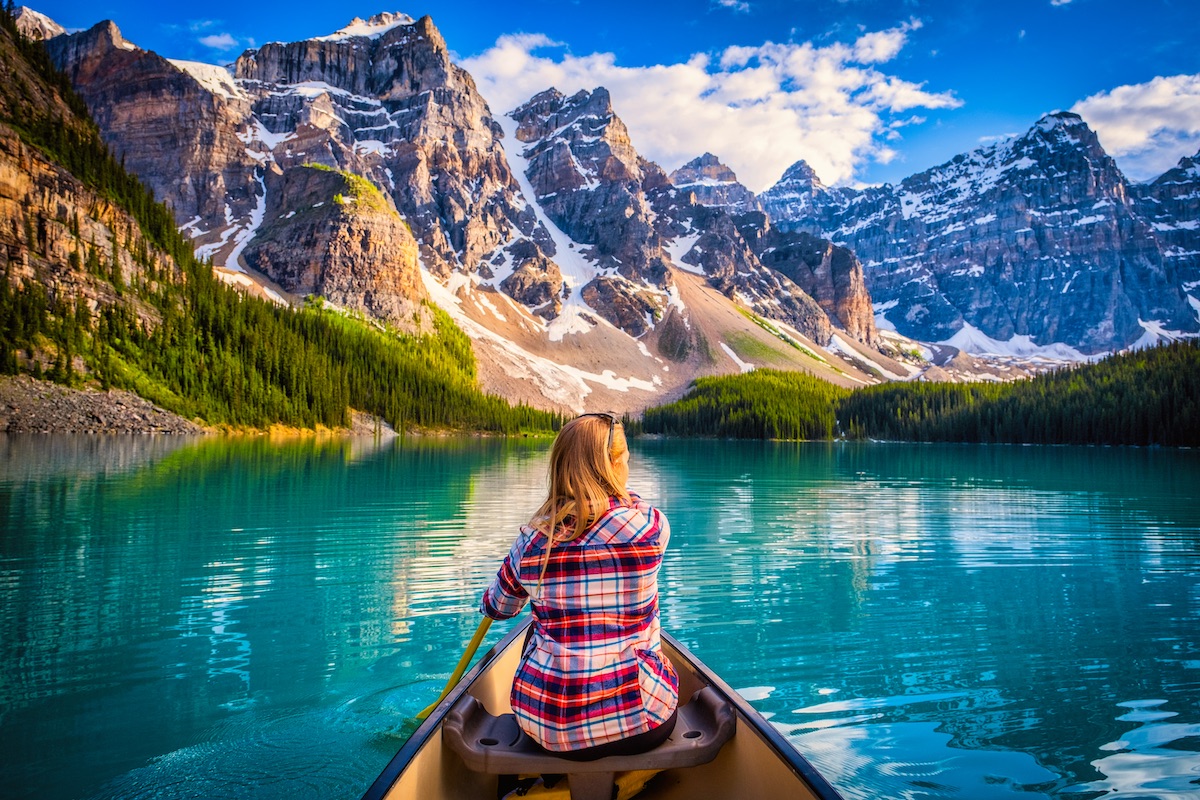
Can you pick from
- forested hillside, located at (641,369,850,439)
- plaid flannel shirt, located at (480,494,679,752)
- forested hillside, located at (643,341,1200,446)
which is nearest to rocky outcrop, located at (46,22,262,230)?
forested hillside, located at (641,369,850,439)

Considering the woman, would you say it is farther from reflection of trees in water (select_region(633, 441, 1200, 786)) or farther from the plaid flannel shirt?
reflection of trees in water (select_region(633, 441, 1200, 786))

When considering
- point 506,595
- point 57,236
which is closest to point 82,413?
point 57,236

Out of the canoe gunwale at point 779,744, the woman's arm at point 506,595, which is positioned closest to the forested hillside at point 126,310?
the woman's arm at point 506,595

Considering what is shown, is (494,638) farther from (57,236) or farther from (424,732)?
(57,236)

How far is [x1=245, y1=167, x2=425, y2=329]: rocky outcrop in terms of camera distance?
147375 mm

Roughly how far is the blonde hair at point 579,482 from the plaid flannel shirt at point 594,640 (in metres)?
0.07

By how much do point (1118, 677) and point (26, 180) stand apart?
95812 mm

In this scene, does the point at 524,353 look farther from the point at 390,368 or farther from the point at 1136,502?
the point at 1136,502

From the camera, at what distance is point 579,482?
152 inches

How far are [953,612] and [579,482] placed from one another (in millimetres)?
10311

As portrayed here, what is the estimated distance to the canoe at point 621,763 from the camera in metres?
3.71

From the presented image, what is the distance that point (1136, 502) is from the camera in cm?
2845

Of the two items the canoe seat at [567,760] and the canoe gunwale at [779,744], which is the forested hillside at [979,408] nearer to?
the canoe gunwale at [779,744]

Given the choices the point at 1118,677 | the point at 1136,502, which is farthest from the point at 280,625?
the point at 1136,502
